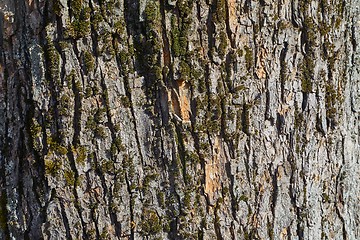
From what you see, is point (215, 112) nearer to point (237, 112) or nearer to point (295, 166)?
point (237, 112)

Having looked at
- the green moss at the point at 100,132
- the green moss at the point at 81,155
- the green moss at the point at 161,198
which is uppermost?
the green moss at the point at 100,132

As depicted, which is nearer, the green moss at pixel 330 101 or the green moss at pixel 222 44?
the green moss at pixel 222 44

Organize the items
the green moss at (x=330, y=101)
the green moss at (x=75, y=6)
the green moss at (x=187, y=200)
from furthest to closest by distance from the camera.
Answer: the green moss at (x=330, y=101) → the green moss at (x=187, y=200) → the green moss at (x=75, y=6)

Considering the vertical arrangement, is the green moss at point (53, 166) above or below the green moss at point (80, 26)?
below

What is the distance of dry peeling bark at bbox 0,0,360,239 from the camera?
179 cm

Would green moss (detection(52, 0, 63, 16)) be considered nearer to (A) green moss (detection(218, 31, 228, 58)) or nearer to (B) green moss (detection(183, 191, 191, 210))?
(A) green moss (detection(218, 31, 228, 58))

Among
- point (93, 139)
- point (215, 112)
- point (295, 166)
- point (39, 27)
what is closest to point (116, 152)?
point (93, 139)

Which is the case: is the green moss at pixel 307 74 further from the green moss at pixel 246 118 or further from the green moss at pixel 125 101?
the green moss at pixel 125 101

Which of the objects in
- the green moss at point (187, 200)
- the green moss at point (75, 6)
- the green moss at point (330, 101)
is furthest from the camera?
the green moss at point (330, 101)

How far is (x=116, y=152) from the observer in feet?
6.02

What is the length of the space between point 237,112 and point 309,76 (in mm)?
326

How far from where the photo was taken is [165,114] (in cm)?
183

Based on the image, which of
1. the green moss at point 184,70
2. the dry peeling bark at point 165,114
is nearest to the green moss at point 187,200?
the dry peeling bark at point 165,114

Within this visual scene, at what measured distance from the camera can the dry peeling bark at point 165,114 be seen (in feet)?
5.88
